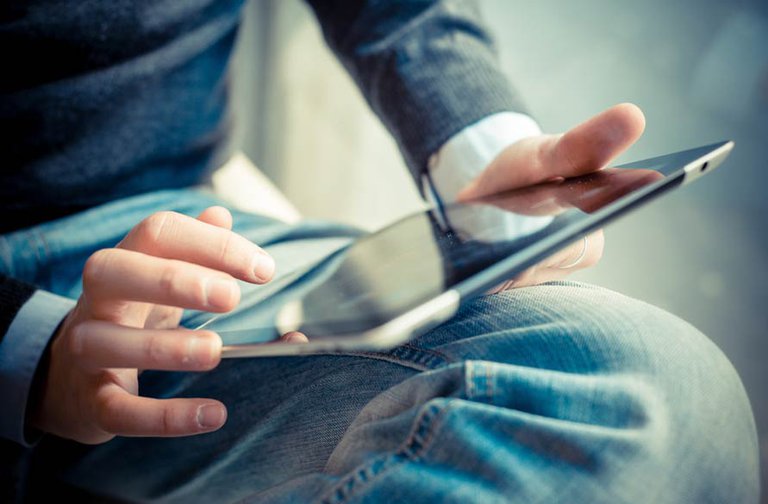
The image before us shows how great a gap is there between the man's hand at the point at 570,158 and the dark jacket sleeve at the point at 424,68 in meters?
0.09

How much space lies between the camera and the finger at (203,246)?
0.27 metres

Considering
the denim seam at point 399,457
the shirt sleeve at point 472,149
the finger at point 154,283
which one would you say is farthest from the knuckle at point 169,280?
the shirt sleeve at point 472,149

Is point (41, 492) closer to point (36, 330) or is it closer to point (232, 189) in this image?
point (36, 330)

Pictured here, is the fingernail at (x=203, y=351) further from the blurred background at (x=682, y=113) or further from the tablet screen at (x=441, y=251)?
the blurred background at (x=682, y=113)

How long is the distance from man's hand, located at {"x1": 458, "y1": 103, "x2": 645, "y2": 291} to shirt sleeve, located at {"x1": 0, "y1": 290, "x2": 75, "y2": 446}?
27 centimetres

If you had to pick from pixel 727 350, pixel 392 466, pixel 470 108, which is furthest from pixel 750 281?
pixel 392 466

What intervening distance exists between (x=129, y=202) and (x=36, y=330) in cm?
15

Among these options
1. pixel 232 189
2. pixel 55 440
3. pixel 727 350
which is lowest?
pixel 727 350

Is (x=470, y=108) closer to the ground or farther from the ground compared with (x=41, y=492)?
farther from the ground

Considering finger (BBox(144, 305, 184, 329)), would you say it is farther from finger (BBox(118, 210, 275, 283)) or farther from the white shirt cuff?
the white shirt cuff

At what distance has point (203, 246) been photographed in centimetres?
28

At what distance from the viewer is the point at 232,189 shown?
0.62 meters

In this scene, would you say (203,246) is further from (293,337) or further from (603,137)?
(603,137)

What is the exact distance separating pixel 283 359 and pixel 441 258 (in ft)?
0.46
